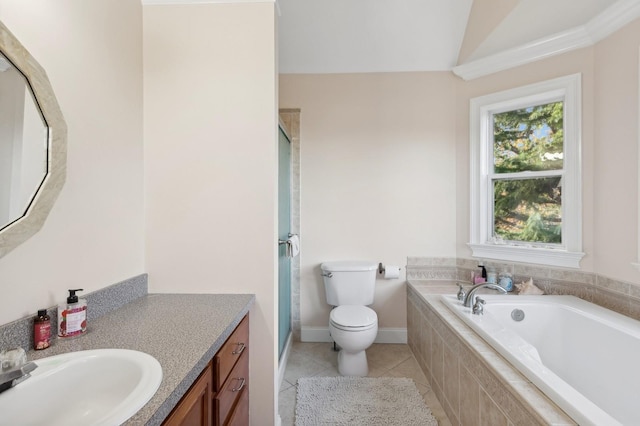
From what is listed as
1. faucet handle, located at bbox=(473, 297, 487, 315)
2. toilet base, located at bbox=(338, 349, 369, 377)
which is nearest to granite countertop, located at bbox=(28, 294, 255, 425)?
toilet base, located at bbox=(338, 349, 369, 377)

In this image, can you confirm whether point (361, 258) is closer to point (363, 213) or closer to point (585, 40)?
point (363, 213)

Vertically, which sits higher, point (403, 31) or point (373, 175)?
point (403, 31)

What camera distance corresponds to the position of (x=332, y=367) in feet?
6.85

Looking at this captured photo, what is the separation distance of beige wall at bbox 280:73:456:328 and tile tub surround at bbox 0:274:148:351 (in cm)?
140

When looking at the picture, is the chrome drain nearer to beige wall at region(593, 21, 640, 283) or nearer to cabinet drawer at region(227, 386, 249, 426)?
beige wall at region(593, 21, 640, 283)

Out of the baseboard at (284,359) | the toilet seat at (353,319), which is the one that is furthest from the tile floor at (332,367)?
the toilet seat at (353,319)

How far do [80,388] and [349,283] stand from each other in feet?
5.94

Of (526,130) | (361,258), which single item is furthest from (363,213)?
(526,130)

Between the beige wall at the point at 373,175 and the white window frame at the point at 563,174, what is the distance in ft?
0.65

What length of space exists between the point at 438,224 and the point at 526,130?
Answer: 100cm

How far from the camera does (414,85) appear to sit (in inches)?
96.6

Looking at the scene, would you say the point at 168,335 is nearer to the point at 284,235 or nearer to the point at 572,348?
the point at 284,235

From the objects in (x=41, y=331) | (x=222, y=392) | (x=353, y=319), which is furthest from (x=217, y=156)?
(x=353, y=319)

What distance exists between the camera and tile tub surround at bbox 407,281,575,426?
3.19 ft
